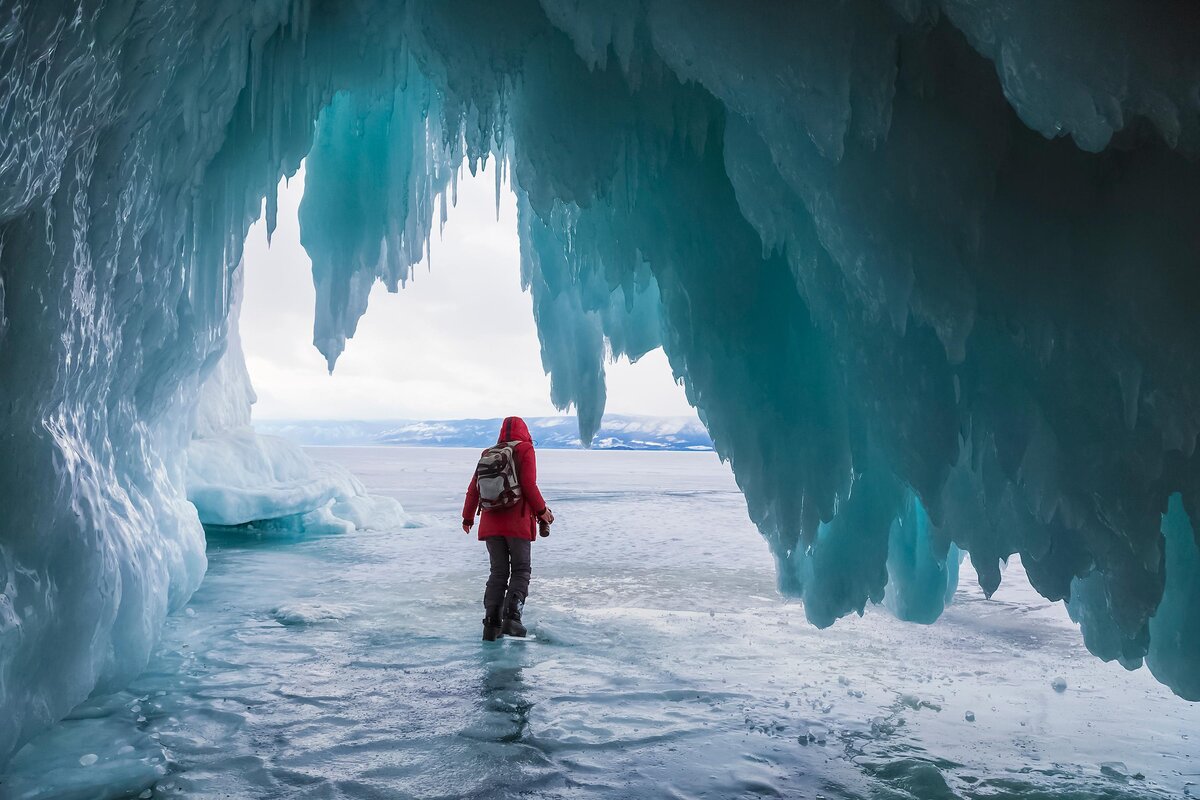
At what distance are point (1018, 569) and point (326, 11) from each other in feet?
33.7

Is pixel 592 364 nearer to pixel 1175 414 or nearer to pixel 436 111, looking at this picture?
pixel 436 111

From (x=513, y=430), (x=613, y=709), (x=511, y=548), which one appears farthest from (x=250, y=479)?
(x=613, y=709)

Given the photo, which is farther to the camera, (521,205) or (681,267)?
(521,205)

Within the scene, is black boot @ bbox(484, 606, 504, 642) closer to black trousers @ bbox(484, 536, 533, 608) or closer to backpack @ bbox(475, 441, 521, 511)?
black trousers @ bbox(484, 536, 533, 608)

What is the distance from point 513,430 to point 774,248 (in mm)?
2289

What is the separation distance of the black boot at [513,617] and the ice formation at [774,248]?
70.0 inches

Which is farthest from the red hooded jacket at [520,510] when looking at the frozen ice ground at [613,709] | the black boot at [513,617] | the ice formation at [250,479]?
the ice formation at [250,479]

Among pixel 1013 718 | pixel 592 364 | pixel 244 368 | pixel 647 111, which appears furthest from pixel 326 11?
pixel 244 368

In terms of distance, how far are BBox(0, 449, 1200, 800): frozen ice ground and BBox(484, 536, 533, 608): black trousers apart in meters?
0.37

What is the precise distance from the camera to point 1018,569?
33.6 feet

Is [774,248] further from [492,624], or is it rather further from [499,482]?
[492,624]

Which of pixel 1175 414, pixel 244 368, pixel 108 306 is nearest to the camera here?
pixel 1175 414

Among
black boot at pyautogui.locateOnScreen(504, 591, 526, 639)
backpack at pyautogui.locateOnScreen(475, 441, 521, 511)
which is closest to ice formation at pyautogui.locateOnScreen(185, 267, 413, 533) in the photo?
backpack at pyautogui.locateOnScreen(475, 441, 521, 511)

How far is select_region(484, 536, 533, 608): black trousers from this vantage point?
17.3ft
